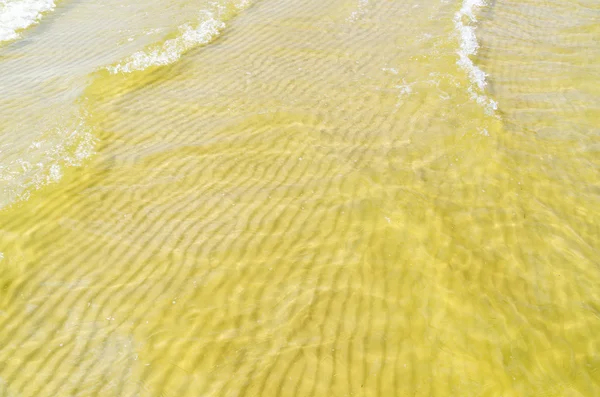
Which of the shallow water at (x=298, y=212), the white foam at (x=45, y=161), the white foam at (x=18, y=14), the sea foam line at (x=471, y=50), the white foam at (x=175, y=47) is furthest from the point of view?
the white foam at (x=18, y=14)

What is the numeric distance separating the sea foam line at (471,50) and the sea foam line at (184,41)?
15.6ft

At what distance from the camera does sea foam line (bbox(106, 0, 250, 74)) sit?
8.12 m

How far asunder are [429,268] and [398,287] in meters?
0.47

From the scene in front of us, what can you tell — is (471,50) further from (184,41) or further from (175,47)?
(175,47)

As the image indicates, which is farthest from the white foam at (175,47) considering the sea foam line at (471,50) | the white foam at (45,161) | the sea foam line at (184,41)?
the sea foam line at (471,50)

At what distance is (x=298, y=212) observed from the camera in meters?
5.65

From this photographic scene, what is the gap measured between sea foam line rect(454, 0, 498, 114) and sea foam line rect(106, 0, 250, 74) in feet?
15.6

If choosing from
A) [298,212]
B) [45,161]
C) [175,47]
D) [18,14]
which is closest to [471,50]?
[298,212]

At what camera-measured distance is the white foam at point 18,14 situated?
9500mm

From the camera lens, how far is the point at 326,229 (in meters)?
5.45

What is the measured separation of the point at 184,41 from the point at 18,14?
14.1 feet

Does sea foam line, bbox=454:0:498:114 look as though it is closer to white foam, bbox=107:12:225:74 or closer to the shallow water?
the shallow water

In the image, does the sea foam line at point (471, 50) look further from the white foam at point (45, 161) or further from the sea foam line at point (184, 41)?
the white foam at point (45, 161)

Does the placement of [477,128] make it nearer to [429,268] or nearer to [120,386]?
[429,268]
